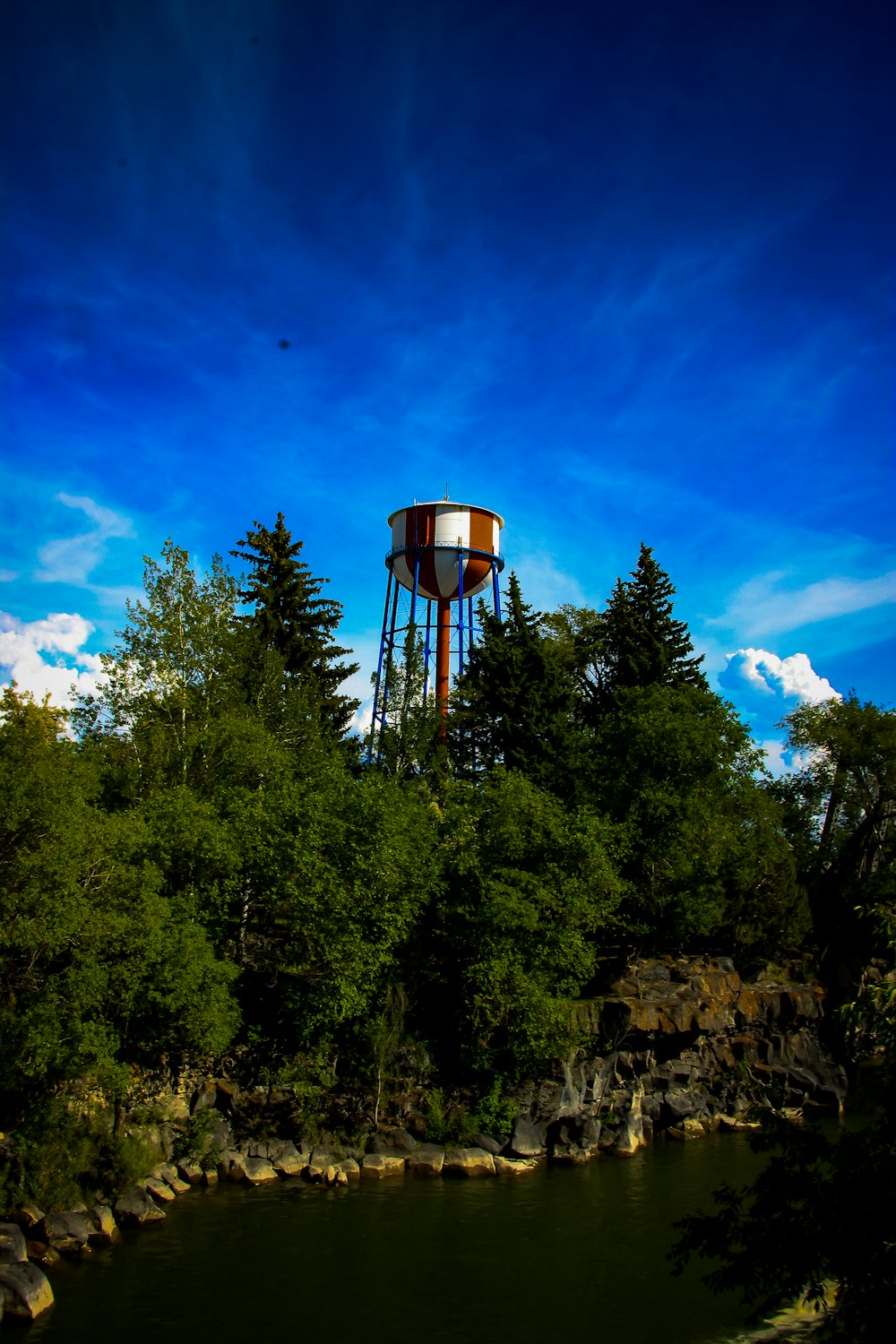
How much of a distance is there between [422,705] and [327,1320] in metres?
28.2

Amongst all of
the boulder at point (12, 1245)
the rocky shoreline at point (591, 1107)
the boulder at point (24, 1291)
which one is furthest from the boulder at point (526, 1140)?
the boulder at point (24, 1291)

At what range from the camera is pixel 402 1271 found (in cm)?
1942

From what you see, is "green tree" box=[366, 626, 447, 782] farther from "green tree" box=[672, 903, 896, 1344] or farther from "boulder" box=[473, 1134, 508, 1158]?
"green tree" box=[672, 903, 896, 1344]

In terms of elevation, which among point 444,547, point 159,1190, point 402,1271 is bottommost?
point 402,1271

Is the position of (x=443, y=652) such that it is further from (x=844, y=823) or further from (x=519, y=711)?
(x=844, y=823)

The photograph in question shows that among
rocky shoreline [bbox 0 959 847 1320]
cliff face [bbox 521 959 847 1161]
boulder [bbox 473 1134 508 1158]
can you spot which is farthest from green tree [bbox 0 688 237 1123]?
cliff face [bbox 521 959 847 1161]

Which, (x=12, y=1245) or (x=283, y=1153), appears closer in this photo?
(x=12, y=1245)

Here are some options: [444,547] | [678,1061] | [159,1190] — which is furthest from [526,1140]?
[444,547]

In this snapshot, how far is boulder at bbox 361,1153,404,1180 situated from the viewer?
26484 mm

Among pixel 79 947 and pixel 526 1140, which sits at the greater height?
pixel 79 947

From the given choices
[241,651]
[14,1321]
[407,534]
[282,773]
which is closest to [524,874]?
[282,773]

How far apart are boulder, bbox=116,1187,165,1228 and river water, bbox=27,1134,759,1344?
0.35m

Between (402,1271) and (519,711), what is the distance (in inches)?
1001

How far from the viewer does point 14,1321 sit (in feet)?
55.4
